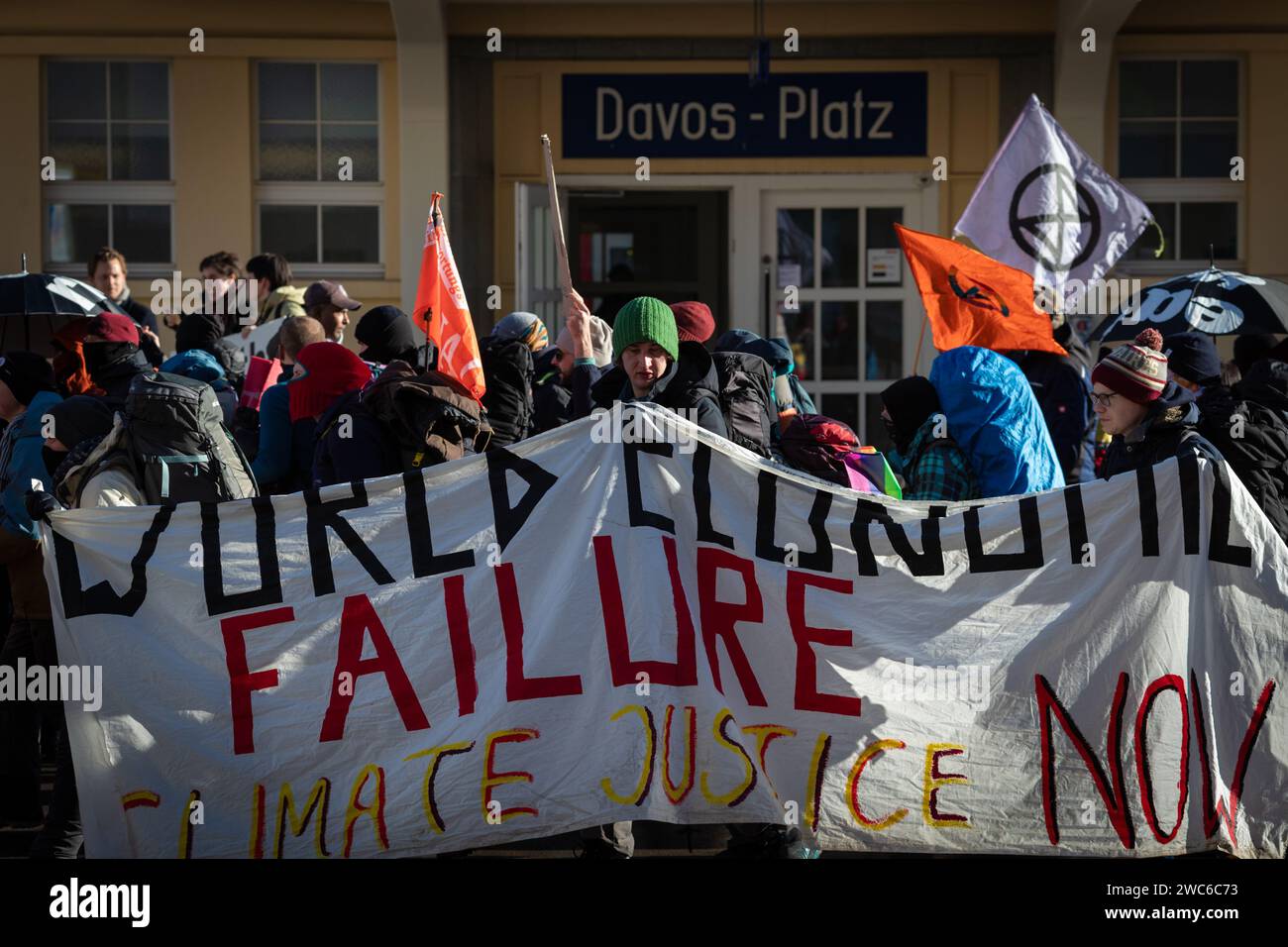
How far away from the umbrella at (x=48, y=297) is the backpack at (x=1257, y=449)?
601 centimetres

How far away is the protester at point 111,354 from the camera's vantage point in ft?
23.7

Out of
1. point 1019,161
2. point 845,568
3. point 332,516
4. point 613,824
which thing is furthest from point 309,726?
point 1019,161

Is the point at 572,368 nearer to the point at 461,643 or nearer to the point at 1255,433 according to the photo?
the point at 461,643

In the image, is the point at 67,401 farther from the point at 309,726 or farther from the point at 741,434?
the point at 741,434

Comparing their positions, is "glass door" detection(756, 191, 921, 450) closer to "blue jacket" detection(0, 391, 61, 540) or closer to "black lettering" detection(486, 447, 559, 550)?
"blue jacket" detection(0, 391, 61, 540)

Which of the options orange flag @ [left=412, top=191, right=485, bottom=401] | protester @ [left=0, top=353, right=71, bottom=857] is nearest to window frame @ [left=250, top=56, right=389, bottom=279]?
orange flag @ [left=412, top=191, right=485, bottom=401]

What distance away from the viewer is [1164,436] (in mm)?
5930

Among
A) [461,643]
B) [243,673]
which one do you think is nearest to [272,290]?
[243,673]

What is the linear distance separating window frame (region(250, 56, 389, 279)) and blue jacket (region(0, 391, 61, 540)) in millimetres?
6319

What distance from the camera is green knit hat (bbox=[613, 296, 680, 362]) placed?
602cm

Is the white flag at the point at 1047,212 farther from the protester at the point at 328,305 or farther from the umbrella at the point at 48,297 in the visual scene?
the umbrella at the point at 48,297

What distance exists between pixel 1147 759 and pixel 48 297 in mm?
6710

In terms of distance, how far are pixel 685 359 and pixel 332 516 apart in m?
1.50

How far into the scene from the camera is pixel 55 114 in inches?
517
